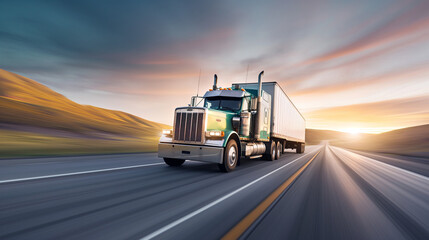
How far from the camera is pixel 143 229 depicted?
8.50 feet

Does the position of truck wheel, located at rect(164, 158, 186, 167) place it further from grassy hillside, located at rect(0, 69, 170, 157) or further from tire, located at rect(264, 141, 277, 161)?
grassy hillside, located at rect(0, 69, 170, 157)

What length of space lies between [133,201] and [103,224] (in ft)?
3.26

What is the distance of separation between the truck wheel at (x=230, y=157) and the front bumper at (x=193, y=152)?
0.33 meters

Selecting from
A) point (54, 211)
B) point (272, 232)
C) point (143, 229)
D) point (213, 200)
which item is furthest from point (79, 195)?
point (272, 232)

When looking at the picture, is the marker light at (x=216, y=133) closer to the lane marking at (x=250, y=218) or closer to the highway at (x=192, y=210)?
the highway at (x=192, y=210)

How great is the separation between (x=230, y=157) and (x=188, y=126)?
70.1 inches

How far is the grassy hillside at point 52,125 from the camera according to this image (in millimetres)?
18812

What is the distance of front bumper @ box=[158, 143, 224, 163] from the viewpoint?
22.7 ft

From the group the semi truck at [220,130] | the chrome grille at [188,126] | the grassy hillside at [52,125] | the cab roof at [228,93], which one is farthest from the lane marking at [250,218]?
the grassy hillside at [52,125]

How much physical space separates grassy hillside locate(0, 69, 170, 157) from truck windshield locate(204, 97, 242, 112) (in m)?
9.94

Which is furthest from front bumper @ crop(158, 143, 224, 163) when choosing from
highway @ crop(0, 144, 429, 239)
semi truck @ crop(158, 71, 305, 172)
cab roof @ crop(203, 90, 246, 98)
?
cab roof @ crop(203, 90, 246, 98)

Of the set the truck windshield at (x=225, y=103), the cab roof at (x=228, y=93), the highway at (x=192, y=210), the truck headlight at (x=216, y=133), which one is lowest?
the highway at (x=192, y=210)

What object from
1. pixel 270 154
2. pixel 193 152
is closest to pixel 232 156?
pixel 193 152

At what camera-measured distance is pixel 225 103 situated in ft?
29.9
